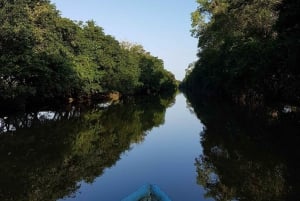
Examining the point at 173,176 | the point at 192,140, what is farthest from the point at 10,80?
the point at 173,176

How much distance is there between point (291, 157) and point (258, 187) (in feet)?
12.9

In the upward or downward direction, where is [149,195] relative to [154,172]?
downward

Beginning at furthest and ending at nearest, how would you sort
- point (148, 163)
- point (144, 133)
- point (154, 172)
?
point (144, 133)
point (148, 163)
point (154, 172)

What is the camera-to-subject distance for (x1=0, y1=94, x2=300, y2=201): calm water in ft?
31.5

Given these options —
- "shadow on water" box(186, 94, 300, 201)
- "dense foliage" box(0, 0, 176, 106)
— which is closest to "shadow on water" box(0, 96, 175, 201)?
"shadow on water" box(186, 94, 300, 201)

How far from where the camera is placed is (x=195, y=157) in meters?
14.3

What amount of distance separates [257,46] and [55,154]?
2344cm

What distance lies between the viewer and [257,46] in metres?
33.3

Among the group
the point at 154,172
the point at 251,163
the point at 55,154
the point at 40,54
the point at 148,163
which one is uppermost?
the point at 40,54

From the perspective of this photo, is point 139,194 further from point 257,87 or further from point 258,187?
point 257,87

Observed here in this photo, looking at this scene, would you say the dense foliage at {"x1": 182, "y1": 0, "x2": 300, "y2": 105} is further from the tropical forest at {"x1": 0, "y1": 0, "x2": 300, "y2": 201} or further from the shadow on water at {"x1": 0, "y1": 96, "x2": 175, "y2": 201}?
the shadow on water at {"x1": 0, "y1": 96, "x2": 175, "y2": 201}

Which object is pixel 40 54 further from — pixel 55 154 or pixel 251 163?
pixel 251 163

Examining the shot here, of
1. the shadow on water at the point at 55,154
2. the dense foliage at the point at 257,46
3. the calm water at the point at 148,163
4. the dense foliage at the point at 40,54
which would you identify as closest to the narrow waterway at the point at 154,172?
the calm water at the point at 148,163

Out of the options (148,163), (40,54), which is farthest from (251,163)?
(40,54)
